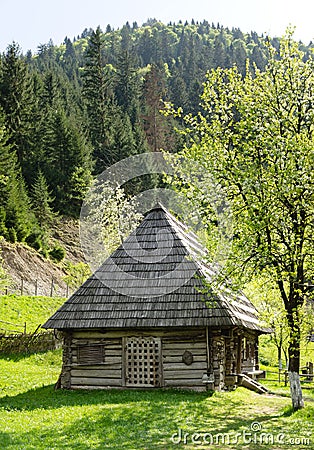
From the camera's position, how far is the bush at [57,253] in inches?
1772

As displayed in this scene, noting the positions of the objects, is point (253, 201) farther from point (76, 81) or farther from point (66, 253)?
point (76, 81)

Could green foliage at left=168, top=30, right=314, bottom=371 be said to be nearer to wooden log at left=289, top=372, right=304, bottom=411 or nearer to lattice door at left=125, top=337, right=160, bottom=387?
wooden log at left=289, top=372, right=304, bottom=411

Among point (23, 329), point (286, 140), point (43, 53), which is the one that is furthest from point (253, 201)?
point (43, 53)

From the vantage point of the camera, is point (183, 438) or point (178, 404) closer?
point (183, 438)

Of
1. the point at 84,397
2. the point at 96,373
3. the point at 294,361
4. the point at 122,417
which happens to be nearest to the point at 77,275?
the point at 96,373

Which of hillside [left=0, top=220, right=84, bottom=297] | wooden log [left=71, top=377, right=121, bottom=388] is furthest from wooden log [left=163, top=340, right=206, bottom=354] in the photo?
hillside [left=0, top=220, right=84, bottom=297]

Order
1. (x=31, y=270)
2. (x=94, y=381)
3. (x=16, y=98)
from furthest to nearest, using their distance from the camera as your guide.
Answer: (x=16, y=98) → (x=31, y=270) → (x=94, y=381)

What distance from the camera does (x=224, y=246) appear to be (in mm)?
15008

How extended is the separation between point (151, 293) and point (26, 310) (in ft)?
45.3

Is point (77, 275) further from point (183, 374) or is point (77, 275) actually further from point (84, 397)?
point (84, 397)

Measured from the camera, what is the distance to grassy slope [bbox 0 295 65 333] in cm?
2681

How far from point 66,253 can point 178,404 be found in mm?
35049

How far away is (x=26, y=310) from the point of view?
95.8ft

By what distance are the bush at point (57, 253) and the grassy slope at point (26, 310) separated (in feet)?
A: 41.5
